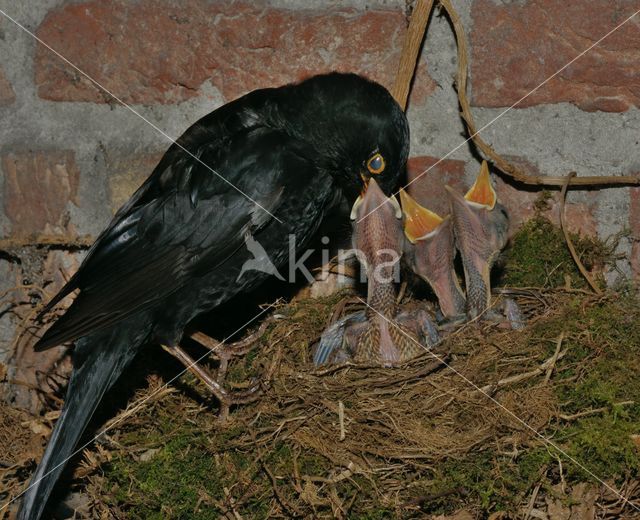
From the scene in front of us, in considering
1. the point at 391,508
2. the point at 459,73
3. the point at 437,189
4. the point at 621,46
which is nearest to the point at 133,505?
the point at 391,508

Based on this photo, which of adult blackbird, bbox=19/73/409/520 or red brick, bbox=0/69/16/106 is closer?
adult blackbird, bbox=19/73/409/520

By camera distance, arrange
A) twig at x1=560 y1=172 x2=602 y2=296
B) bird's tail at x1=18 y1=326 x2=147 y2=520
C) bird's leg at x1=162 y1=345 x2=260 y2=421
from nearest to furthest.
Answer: bird's tail at x1=18 y1=326 x2=147 y2=520 → bird's leg at x1=162 y1=345 x2=260 y2=421 → twig at x1=560 y1=172 x2=602 y2=296

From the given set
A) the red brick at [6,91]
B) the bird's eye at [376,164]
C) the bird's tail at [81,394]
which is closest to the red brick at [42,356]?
the bird's tail at [81,394]

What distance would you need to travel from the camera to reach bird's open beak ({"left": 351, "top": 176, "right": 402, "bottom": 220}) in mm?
2730

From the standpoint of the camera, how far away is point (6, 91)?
2949 millimetres

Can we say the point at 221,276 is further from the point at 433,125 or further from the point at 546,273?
the point at 546,273

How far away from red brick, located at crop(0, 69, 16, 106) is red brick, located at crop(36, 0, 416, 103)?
0.10 m

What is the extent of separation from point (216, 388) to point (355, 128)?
2.94 feet

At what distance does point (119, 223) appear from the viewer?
2752 mm

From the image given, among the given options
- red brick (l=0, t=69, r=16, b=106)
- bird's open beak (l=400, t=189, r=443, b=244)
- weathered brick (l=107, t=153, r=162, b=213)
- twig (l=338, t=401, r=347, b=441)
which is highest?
red brick (l=0, t=69, r=16, b=106)

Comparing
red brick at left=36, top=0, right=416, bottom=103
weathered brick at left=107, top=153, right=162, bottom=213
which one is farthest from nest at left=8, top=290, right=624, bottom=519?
red brick at left=36, top=0, right=416, bottom=103

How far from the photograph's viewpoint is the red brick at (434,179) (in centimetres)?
288

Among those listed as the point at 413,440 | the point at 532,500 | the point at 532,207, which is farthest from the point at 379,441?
the point at 532,207

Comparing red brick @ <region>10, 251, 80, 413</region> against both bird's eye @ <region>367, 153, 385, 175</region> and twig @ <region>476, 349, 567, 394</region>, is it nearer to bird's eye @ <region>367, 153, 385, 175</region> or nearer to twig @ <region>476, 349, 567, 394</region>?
bird's eye @ <region>367, 153, 385, 175</region>
